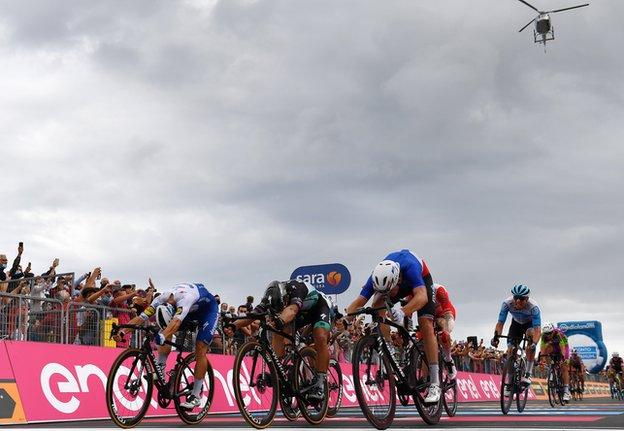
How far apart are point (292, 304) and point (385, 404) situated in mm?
1544

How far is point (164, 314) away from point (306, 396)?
202 centimetres

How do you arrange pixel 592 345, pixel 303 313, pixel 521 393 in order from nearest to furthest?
pixel 303 313 < pixel 521 393 < pixel 592 345

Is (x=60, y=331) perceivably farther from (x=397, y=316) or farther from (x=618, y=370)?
(x=618, y=370)

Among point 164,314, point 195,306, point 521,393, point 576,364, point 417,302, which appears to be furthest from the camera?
point 576,364

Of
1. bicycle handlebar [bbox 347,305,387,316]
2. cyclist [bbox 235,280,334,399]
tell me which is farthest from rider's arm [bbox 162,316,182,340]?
bicycle handlebar [bbox 347,305,387,316]

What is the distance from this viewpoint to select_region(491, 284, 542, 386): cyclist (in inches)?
504

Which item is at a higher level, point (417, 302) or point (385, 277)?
point (385, 277)

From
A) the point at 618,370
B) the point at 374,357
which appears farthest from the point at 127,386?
the point at 618,370

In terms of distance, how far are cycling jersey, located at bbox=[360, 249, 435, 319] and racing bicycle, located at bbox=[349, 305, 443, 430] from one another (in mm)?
450

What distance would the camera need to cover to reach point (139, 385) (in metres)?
9.45

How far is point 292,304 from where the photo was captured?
357 inches

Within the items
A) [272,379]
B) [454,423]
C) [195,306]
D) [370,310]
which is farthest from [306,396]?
[195,306]

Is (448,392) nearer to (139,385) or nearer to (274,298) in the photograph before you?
(274,298)

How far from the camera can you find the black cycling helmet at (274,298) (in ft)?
29.5
